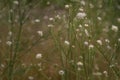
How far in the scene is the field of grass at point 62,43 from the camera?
2.93 meters

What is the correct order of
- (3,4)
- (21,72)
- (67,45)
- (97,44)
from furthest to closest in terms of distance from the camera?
(3,4) < (21,72) < (67,45) < (97,44)

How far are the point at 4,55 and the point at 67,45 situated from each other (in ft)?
2.35

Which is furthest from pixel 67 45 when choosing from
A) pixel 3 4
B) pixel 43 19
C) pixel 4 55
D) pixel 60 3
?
pixel 60 3

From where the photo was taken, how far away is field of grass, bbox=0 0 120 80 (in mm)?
2934

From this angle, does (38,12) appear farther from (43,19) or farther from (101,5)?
(101,5)

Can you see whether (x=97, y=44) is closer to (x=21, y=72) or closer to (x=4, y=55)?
(x=21, y=72)

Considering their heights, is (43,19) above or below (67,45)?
below

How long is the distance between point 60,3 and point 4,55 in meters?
1.82

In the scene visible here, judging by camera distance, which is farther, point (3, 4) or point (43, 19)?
point (43, 19)

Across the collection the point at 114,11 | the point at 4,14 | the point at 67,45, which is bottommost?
the point at 114,11

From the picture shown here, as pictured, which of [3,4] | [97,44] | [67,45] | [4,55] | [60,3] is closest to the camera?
[97,44]

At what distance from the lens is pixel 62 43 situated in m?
3.96

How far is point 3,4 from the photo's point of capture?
4.39 metres

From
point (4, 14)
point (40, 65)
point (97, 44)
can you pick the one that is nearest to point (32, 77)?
point (40, 65)
